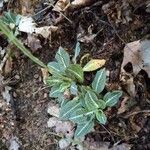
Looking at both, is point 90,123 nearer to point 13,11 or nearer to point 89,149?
point 89,149

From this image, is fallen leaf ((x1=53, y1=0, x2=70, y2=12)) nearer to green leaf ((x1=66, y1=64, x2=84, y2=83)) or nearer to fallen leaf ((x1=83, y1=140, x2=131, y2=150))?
green leaf ((x1=66, y1=64, x2=84, y2=83))

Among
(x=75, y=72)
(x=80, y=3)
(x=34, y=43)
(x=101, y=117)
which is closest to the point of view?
(x=101, y=117)

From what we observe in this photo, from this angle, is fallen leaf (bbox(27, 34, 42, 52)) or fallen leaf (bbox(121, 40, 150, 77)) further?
fallen leaf (bbox(27, 34, 42, 52))

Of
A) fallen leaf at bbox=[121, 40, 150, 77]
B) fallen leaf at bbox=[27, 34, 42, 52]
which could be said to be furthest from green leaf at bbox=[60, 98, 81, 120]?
fallen leaf at bbox=[27, 34, 42, 52]

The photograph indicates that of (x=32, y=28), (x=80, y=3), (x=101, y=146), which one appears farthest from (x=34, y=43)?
(x=101, y=146)

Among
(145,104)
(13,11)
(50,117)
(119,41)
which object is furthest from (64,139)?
(13,11)

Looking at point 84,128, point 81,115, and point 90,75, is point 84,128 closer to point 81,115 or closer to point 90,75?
point 81,115

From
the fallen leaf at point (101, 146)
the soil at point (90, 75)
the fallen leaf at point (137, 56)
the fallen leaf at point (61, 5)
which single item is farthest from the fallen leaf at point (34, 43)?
the fallen leaf at point (101, 146)
